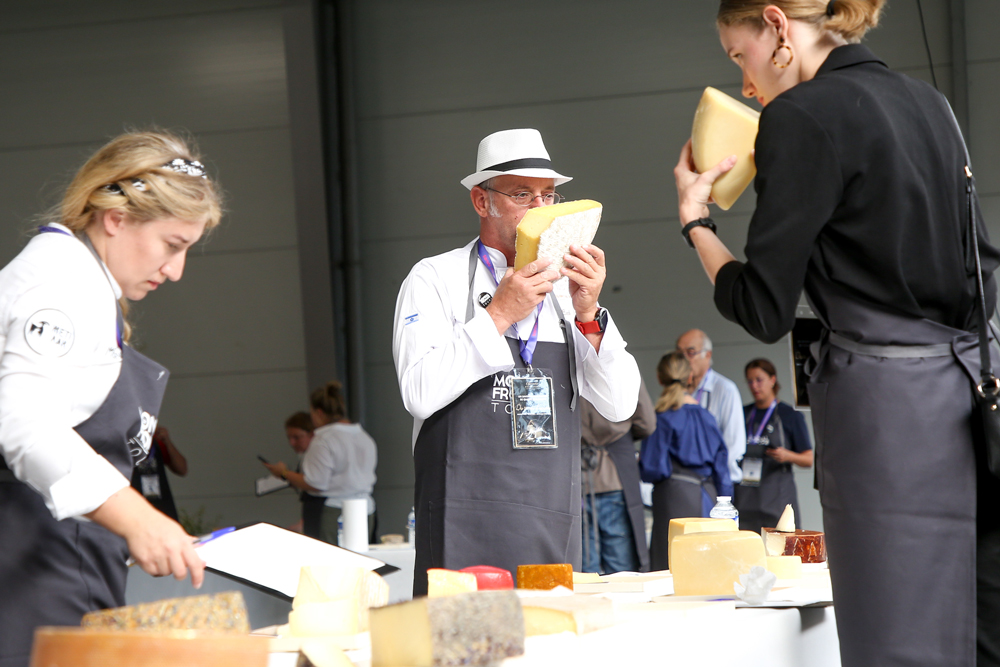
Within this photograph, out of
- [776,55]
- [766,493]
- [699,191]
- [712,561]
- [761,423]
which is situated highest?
[776,55]

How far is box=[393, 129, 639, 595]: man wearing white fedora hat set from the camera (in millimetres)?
2098

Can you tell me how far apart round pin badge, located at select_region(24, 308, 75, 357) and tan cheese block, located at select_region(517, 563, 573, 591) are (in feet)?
2.78

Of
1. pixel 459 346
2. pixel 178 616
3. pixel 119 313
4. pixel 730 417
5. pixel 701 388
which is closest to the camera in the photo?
pixel 178 616

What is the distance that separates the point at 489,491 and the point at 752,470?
11.6 ft

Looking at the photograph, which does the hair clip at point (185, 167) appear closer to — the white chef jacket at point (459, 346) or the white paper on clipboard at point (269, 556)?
the white paper on clipboard at point (269, 556)

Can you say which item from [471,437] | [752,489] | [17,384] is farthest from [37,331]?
[752,489]

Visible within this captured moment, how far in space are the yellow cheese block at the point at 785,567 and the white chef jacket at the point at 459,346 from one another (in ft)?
1.73

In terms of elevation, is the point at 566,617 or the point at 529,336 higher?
the point at 529,336

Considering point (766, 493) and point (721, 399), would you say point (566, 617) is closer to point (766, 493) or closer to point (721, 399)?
point (766, 493)

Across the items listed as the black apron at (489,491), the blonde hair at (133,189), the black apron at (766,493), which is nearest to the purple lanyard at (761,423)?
the black apron at (766,493)

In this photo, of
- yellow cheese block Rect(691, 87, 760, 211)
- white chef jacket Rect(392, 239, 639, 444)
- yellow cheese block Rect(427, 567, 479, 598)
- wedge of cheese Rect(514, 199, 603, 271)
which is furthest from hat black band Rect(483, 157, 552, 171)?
yellow cheese block Rect(427, 567, 479, 598)

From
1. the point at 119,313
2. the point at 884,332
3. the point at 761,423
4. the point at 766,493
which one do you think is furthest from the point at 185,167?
the point at 761,423

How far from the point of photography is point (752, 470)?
209 inches

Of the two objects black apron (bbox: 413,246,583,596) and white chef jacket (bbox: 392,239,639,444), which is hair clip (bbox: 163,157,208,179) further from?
black apron (bbox: 413,246,583,596)
